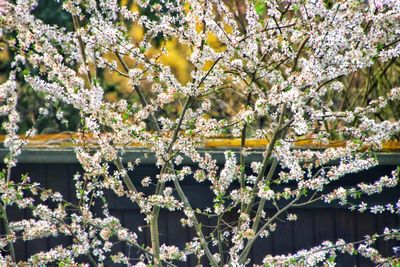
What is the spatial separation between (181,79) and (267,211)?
25.5 feet

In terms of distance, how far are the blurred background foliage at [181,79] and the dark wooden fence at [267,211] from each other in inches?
34.2

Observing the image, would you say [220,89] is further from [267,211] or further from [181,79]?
[181,79]

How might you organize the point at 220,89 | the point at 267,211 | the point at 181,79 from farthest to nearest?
the point at 181,79 → the point at 267,211 → the point at 220,89

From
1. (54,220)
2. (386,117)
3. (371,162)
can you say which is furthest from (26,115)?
(371,162)

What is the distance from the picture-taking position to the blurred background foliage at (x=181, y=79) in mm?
7512

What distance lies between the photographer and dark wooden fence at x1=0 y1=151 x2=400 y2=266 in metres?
6.01

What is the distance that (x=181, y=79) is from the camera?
540 inches

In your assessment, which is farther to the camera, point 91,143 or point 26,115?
point 26,115

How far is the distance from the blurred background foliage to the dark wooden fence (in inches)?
34.2

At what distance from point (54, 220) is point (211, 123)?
116cm

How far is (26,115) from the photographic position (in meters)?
11.9

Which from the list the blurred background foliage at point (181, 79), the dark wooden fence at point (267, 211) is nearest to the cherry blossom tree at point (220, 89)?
the dark wooden fence at point (267, 211)

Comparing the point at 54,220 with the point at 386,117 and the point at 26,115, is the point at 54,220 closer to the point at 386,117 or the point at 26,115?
the point at 386,117

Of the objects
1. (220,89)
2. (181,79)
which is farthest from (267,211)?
(181,79)
